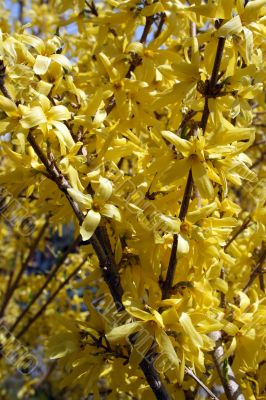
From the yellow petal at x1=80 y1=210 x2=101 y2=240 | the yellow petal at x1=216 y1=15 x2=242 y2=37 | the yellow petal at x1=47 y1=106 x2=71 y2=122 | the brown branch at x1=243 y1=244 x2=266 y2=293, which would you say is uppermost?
the yellow petal at x1=216 y1=15 x2=242 y2=37

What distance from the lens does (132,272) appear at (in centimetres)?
165

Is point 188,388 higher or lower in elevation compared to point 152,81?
lower

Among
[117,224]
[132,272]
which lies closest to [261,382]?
[132,272]

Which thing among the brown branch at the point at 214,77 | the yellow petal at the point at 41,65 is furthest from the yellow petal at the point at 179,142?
the yellow petal at the point at 41,65

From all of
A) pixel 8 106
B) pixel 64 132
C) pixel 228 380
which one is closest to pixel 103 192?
pixel 64 132

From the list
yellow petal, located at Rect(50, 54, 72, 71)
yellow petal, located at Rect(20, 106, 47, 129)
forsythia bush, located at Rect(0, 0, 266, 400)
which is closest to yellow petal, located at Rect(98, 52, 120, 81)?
forsythia bush, located at Rect(0, 0, 266, 400)

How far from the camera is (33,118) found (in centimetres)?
142

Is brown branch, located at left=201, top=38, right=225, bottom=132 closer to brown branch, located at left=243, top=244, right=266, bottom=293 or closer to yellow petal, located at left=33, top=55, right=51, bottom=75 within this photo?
yellow petal, located at left=33, top=55, right=51, bottom=75

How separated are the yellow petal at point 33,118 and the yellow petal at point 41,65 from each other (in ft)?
0.58

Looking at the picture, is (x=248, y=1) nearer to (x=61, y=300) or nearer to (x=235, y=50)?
(x=235, y=50)

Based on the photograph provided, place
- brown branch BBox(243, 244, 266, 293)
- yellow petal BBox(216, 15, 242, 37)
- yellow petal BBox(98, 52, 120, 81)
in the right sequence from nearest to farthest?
yellow petal BBox(216, 15, 242, 37), yellow petal BBox(98, 52, 120, 81), brown branch BBox(243, 244, 266, 293)

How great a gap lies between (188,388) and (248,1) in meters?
1.38

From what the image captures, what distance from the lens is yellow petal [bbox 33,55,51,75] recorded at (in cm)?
156

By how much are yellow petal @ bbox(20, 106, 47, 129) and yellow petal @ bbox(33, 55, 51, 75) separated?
0.58ft
